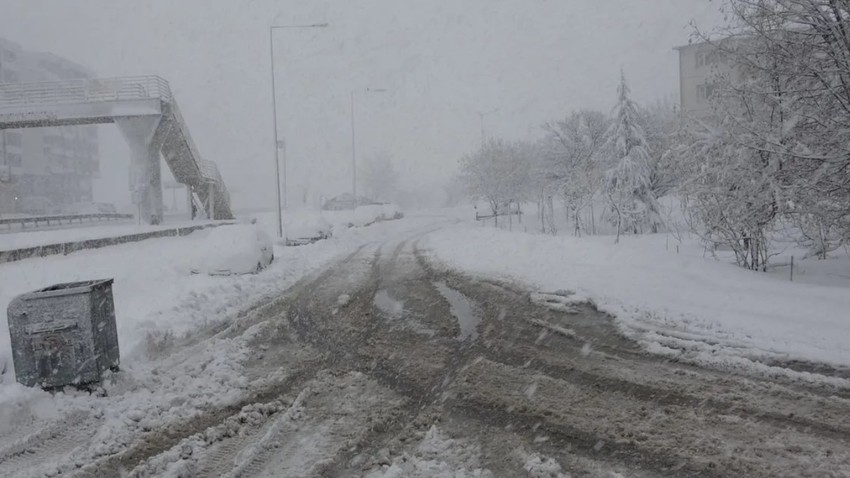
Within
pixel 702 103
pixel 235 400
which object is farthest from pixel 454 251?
pixel 702 103

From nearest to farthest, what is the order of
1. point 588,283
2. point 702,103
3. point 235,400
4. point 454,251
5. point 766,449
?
point 766,449, point 235,400, point 588,283, point 454,251, point 702,103

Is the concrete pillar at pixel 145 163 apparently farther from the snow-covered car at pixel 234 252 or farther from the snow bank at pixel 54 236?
the snow-covered car at pixel 234 252

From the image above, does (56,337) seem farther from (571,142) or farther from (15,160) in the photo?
(15,160)

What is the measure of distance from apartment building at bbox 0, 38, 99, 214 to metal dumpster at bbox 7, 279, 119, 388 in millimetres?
60715

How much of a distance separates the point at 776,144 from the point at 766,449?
640 centimetres

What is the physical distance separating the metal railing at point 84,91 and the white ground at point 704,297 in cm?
1912

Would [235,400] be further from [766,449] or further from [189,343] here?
[766,449]

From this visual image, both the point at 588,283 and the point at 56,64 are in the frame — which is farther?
the point at 56,64

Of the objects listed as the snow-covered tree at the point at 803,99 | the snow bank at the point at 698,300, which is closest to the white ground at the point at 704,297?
the snow bank at the point at 698,300

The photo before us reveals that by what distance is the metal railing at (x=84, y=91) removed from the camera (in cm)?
2569

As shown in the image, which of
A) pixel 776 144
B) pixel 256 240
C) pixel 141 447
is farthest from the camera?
pixel 256 240

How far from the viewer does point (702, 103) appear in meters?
44.2

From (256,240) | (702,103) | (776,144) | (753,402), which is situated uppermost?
(702,103)

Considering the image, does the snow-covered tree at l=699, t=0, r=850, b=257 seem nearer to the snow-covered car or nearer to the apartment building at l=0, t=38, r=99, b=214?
the snow-covered car
